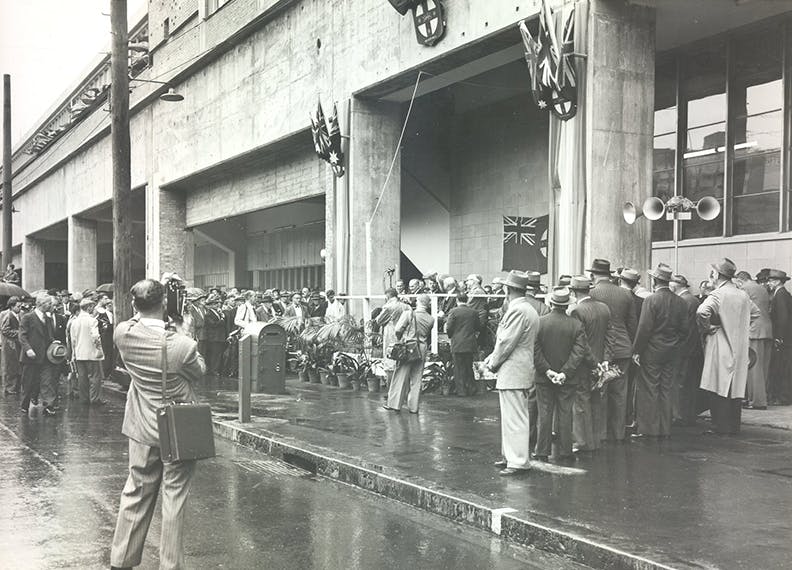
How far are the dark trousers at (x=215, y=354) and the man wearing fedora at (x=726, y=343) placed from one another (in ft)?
40.6

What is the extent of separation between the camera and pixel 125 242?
52.3 feet

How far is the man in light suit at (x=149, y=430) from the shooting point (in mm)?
5191

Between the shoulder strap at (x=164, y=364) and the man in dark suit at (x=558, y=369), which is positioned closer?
the shoulder strap at (x=164, y=364)

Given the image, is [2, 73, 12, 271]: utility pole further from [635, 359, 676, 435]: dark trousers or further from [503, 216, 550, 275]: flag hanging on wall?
[635, 359, 676, 435]: dark trousers

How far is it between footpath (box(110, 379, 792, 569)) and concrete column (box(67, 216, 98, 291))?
109 feet

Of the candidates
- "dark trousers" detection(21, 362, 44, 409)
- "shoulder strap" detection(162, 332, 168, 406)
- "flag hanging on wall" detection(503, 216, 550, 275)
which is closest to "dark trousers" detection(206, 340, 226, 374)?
"dark trousers" detection(21, 362, 44, 409)

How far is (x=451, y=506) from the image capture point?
7.32m

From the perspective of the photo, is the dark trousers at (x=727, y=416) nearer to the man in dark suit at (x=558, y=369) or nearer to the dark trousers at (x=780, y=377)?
the man in dark suit at (x=558, y=369)

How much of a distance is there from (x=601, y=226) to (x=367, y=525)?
24.7ft

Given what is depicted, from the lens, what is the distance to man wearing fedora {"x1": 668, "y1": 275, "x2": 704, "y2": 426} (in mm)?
10547

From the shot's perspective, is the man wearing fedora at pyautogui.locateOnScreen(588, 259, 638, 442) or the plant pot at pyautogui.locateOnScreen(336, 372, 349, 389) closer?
the man wearing fedora at pyautogui.locateOnScreen(588, 259, 638, 442)

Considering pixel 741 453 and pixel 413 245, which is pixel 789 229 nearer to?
pixel 741 453

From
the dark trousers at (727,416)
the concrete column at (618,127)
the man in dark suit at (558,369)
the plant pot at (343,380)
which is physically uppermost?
the concrete column at (618,127)

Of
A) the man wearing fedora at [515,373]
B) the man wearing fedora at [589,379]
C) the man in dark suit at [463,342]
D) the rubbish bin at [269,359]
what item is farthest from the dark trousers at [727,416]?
the rubbish bin at [269,359]
